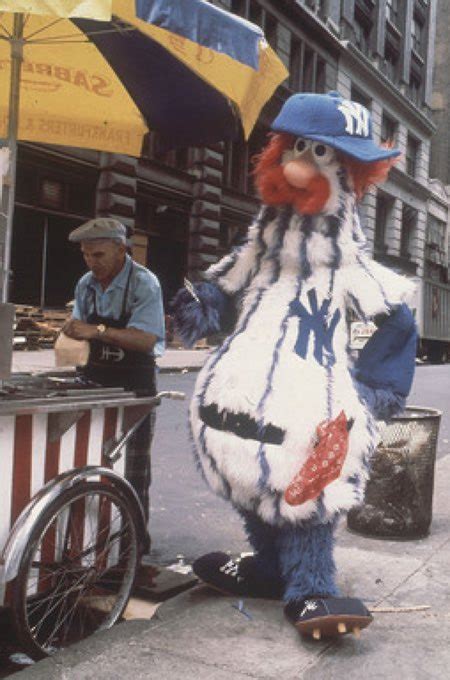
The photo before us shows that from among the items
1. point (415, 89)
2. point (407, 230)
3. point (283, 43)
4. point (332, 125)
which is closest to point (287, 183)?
point (332, 125)

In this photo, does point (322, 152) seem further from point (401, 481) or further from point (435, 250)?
point (435, 250)

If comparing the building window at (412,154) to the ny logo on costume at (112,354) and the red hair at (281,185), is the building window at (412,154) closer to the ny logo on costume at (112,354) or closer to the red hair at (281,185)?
the red hair at (281,185)

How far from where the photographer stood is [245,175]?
2453 centimetres

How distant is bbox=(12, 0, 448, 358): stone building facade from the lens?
60.2 feet

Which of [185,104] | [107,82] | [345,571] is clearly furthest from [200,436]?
[107,82]

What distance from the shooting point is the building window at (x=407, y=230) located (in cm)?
3828

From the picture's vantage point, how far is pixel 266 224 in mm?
3631

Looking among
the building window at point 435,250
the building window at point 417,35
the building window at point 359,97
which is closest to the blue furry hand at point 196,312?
the building window at point 359,97

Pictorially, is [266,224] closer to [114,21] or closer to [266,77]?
[266,77]

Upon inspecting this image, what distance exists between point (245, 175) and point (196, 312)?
21.5 metres

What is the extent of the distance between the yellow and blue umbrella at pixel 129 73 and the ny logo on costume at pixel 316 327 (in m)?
1.08

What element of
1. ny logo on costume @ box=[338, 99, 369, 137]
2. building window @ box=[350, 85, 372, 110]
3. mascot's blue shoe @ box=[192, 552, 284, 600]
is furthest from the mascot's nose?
building window @ box=[350, 85, 372, 110]

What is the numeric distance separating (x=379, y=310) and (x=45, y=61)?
278 cm

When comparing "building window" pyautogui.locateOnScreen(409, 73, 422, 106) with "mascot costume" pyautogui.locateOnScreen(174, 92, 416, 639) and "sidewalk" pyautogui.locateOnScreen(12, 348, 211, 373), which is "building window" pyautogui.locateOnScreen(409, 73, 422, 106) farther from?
"mascot costume" pyautogui.locateOnScreen(174, 92, 416, 639)
